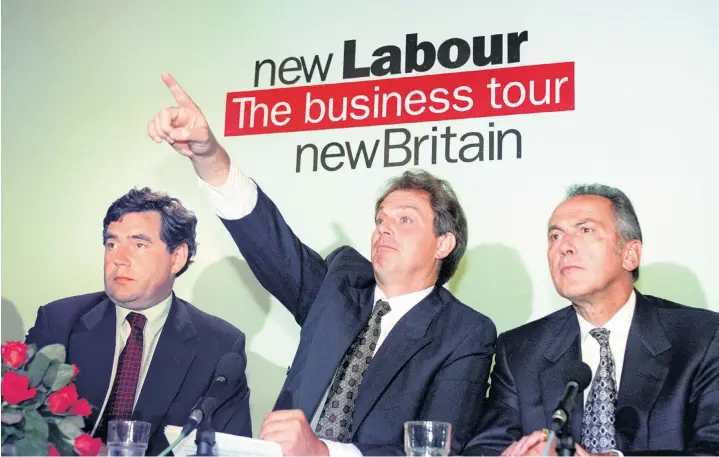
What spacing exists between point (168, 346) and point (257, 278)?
1.69 feet

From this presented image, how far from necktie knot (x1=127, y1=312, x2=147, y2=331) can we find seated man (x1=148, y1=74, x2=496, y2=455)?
609mm

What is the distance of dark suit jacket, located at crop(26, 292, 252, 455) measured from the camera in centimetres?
426

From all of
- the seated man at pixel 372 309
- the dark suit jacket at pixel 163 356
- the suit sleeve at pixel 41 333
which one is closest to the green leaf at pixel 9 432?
the seated man at pixel 372 309

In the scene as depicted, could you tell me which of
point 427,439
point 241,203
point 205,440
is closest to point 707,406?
point 427,439

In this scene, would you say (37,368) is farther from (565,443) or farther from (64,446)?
(565,443)

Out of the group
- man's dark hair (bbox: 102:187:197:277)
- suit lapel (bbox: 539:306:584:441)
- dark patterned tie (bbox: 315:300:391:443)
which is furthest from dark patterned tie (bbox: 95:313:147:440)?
suit lapel (bbox: 539:306:584:441)

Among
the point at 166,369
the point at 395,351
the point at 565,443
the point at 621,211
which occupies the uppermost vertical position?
the point at 621,211

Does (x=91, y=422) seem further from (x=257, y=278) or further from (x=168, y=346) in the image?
(x=257, y=278)

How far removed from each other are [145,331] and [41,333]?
480 millimetres

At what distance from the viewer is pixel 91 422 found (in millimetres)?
4191

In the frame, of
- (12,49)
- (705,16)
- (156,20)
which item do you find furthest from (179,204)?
(705,16)

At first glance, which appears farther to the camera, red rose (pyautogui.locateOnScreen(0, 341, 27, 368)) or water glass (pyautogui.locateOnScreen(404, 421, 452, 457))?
red rose (pyautogui.locateOnScreen(0, 341, 27, 368))

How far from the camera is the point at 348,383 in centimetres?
390

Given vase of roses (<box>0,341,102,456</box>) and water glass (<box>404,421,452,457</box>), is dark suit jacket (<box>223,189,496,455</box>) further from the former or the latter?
vase of roses (<box>0,341,102,456</box>)
